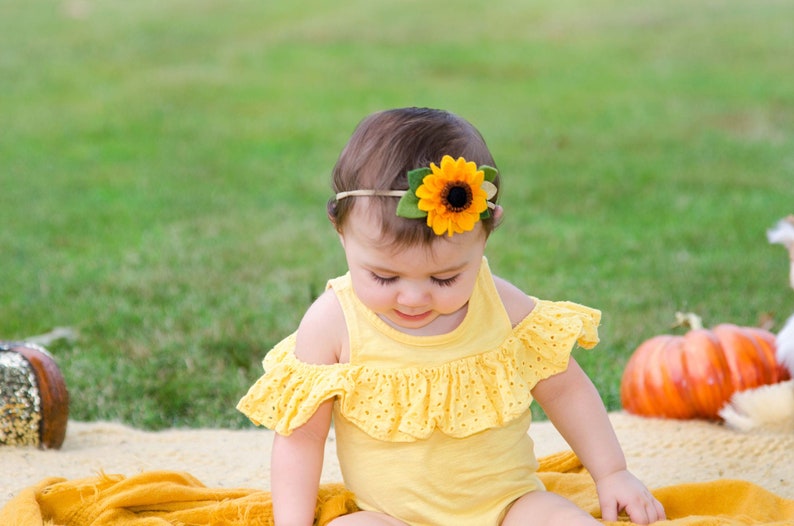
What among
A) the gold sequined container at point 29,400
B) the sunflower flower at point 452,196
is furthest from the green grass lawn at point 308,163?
the sunflower flower at point 452,196

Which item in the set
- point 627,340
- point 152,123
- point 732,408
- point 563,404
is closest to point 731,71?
point 152,123

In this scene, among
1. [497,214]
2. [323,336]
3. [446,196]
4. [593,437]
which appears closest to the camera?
[446,196]

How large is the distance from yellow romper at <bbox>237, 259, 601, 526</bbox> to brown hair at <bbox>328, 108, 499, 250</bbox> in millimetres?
328

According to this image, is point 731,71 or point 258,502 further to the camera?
point 731,71

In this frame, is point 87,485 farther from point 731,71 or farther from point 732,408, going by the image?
point 731,71

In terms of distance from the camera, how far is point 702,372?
383cm

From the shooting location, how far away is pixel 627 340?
16.2 feet

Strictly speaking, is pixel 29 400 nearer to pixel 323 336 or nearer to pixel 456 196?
pixel 323 336

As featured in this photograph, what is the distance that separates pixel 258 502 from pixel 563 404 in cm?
81

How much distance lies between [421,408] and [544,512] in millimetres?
376

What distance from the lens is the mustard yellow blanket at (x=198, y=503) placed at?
2771 mm

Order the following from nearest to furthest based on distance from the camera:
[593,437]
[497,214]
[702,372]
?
1. [497,214]
2. [593,437]
3. [702,372]

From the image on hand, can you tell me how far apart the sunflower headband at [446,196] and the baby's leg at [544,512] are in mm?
711

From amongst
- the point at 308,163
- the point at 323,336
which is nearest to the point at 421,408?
the point at 323,336
